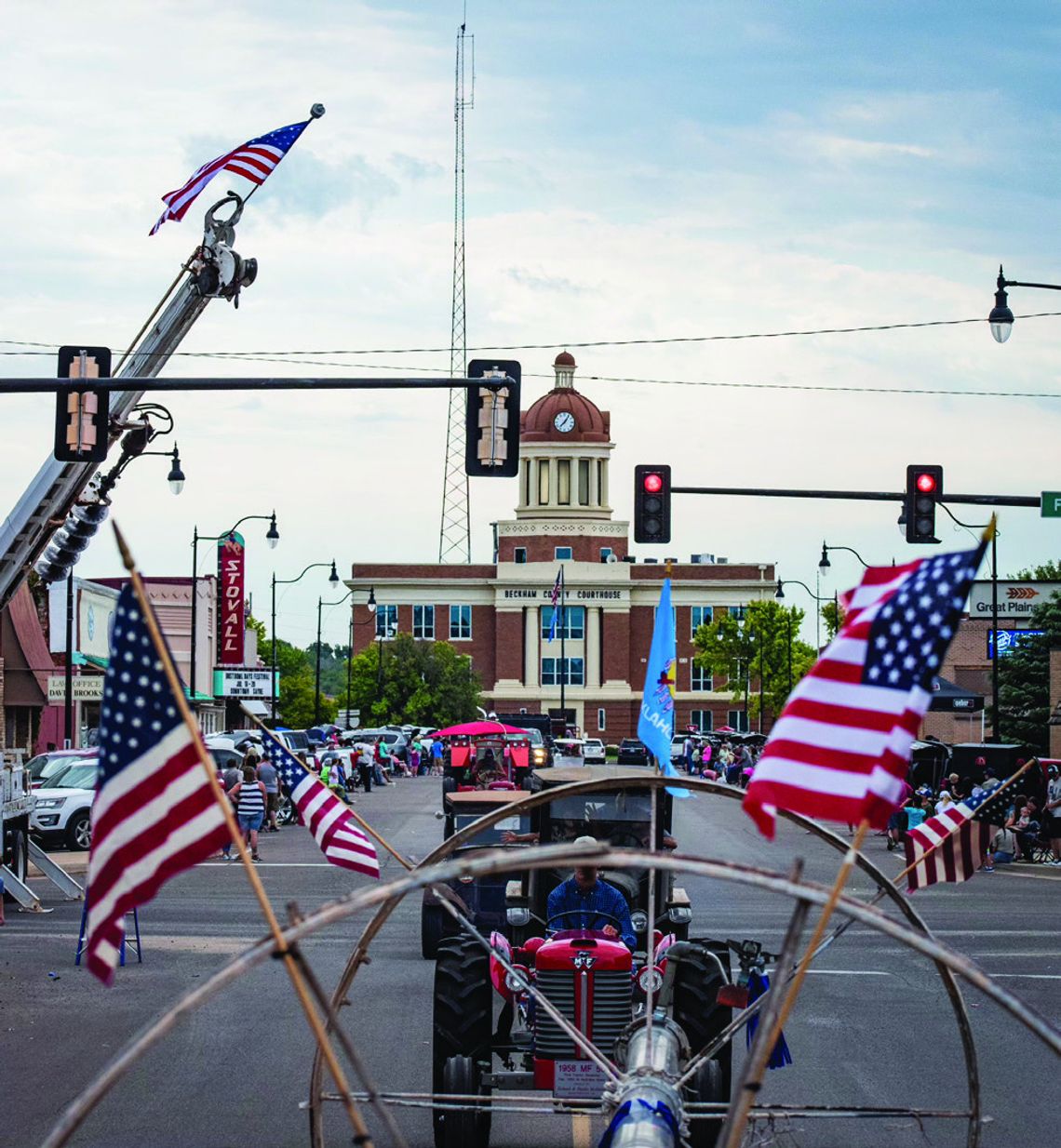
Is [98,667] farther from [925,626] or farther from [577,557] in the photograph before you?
[577,557]

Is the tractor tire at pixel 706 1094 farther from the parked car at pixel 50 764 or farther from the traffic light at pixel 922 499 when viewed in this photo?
the parked car at pixel 50 764

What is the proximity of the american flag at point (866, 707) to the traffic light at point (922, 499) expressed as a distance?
2035cm

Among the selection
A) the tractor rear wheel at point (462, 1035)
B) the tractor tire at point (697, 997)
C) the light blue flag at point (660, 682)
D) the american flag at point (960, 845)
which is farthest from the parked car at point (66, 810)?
the american flag at point (960, 845)

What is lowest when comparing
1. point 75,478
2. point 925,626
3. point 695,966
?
point 695,966

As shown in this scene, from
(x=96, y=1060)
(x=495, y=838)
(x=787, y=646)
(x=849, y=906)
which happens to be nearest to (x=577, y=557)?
(x=787, y=646)

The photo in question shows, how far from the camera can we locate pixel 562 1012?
33.8ft

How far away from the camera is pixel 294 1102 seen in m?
12.1

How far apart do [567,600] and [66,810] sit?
311 feet

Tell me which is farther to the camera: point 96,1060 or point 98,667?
point 98,667

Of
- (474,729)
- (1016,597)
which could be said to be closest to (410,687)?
(1016,597)

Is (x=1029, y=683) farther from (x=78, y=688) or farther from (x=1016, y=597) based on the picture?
(x=78, y=688)

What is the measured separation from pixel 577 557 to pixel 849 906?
123 metres

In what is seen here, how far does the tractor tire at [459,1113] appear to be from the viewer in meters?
10.2

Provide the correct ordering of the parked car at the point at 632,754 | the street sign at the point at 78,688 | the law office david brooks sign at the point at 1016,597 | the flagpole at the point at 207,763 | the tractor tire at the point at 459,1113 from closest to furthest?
the flagpole at the point at 207,763, the tractor tire at the point at 459,1113, the street sign at the point at 78,688, the parked car at the point at 632,754, the law office david brooks sign at the point at 1016,597
